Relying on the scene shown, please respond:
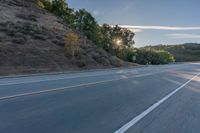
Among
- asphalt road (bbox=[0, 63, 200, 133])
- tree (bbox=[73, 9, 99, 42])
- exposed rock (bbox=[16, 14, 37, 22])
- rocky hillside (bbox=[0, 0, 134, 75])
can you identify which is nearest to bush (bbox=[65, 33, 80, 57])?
rocky hillside (bbox=[0, 0, 134, 75])

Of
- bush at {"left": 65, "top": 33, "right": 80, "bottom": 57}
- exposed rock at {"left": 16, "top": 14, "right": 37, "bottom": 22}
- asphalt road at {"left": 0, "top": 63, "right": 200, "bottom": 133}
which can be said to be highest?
exposed rock at {"left": 16, "top": 14, "right": 37, "bottom": 22}

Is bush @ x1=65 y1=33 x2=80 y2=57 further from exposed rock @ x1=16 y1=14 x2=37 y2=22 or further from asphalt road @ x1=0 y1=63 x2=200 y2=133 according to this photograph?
asphalt road @ x1=0 y1=63 x2=200 y2=133

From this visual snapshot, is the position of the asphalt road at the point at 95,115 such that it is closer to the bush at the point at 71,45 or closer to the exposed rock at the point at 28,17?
the bush at the point at 71,45

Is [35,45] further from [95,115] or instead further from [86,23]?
[95,115]

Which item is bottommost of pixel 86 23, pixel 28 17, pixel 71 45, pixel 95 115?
pixel 71 45

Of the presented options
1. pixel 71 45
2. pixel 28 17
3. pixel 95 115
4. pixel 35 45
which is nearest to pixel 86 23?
pixel 28 17

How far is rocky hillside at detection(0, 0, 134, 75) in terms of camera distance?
3709cm

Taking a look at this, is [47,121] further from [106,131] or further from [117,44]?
[117,44]

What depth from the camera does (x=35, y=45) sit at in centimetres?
4503

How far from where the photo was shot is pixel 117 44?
77562 millimetres

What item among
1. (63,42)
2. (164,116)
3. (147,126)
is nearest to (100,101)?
(164,116)

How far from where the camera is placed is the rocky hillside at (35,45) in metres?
37.1

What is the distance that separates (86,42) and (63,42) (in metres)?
9.66

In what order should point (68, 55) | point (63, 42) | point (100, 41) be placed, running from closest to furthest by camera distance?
point (68, 55), point (63, 42), point (100, 41)
